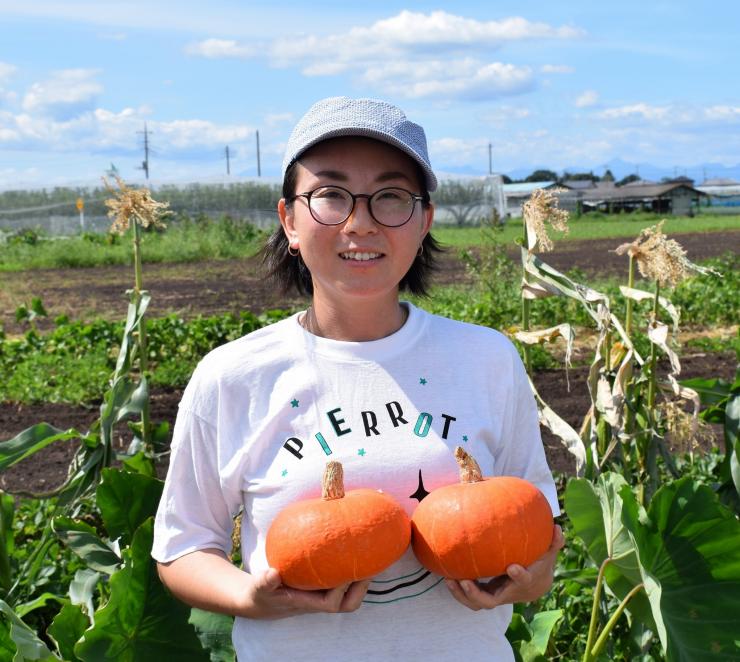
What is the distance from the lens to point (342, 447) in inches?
60.9

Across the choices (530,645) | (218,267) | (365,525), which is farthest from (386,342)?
(218,267)

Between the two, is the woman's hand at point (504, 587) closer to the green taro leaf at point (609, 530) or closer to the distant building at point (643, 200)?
the green taro leaf at point (609, 530)

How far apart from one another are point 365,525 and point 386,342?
1.12ft

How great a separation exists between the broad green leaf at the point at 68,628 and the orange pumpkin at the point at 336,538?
2.41 feet

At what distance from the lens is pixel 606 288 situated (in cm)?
1228

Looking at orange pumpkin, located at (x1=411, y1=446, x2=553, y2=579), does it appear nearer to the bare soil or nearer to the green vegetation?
the bare soil

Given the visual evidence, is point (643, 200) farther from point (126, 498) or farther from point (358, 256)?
point (358, 256)

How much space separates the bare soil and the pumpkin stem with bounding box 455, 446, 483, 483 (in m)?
0.61

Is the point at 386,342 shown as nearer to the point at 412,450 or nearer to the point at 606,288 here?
the point at 412,450

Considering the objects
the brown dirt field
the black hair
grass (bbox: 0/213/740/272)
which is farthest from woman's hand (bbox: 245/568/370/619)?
grass (bbox: 0/213/740/272)

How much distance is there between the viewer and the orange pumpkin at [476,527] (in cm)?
147

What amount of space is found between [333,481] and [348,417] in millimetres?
135

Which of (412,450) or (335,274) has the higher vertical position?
(335,274)

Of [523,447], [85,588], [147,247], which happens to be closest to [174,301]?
[147,247]
